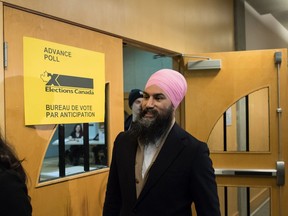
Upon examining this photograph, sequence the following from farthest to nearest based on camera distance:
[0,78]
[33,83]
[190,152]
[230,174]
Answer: [230,174] < [33,83] < [0,78] < [190,152]

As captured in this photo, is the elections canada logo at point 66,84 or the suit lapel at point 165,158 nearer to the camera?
the suit lapel at point 165,158

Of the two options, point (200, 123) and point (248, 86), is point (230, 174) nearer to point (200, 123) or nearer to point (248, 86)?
point (200, 123)

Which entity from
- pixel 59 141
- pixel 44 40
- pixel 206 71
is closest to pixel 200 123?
pixel 206 71

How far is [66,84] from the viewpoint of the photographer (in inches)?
76.1

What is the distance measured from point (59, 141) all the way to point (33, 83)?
38 cm

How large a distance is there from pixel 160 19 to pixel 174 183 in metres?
1.68

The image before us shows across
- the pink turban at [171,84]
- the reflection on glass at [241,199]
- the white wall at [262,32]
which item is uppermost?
the white wall at [262,32]

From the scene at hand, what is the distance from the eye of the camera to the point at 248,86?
291cm

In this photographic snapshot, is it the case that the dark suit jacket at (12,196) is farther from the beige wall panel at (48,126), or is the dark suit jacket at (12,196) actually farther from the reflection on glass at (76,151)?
the reflection on glass at (76,151)

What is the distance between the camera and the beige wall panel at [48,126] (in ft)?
5.38

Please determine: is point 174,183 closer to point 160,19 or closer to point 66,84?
point 66,84

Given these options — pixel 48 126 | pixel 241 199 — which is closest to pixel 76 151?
pixel 48 126

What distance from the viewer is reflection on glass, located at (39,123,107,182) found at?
1888 mm

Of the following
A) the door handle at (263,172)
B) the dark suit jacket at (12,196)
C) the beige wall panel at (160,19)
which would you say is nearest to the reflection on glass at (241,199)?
the door handle at (263,172)
